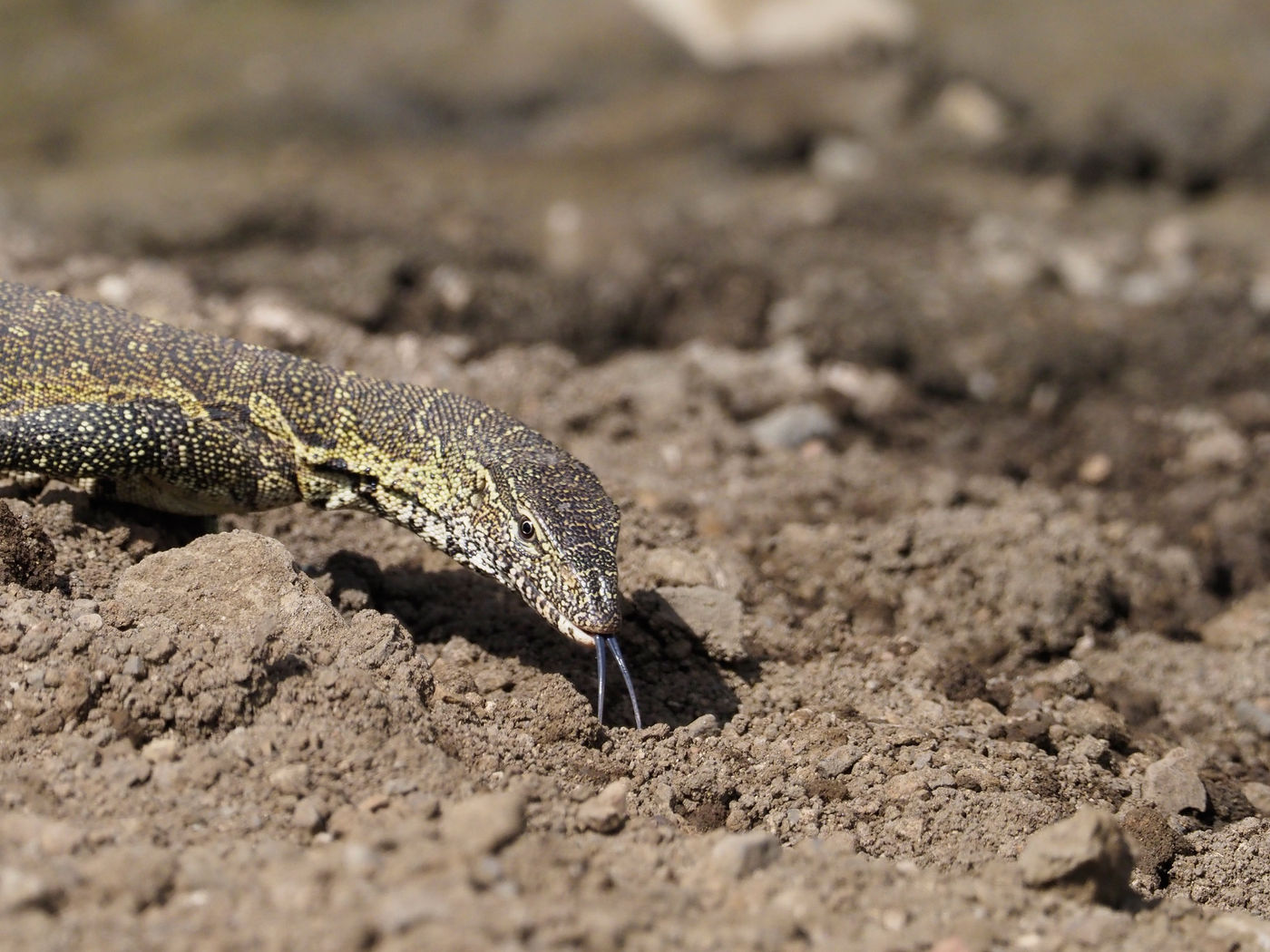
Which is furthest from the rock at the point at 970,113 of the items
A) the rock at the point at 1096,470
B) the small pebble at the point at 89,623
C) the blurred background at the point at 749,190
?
the small pebble at the point at 89,623

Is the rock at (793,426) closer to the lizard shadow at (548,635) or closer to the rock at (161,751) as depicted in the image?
the lizard shadow at (548,635)

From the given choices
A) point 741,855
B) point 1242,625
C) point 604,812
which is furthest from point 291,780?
point 1242,625

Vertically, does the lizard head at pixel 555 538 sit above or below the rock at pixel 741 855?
above

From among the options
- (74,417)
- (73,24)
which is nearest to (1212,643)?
(74,417)

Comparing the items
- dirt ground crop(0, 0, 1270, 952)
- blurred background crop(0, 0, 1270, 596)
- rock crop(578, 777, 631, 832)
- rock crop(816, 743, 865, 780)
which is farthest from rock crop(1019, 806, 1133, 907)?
blurred background crop(0, 0, 1270, 596)

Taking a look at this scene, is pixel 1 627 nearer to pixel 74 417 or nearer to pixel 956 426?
pixel 74 417

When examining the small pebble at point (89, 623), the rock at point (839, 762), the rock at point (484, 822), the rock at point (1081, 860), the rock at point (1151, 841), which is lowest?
the rock at point (1151, 841)

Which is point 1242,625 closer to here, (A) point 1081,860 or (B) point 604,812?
(A) point 1081,860
